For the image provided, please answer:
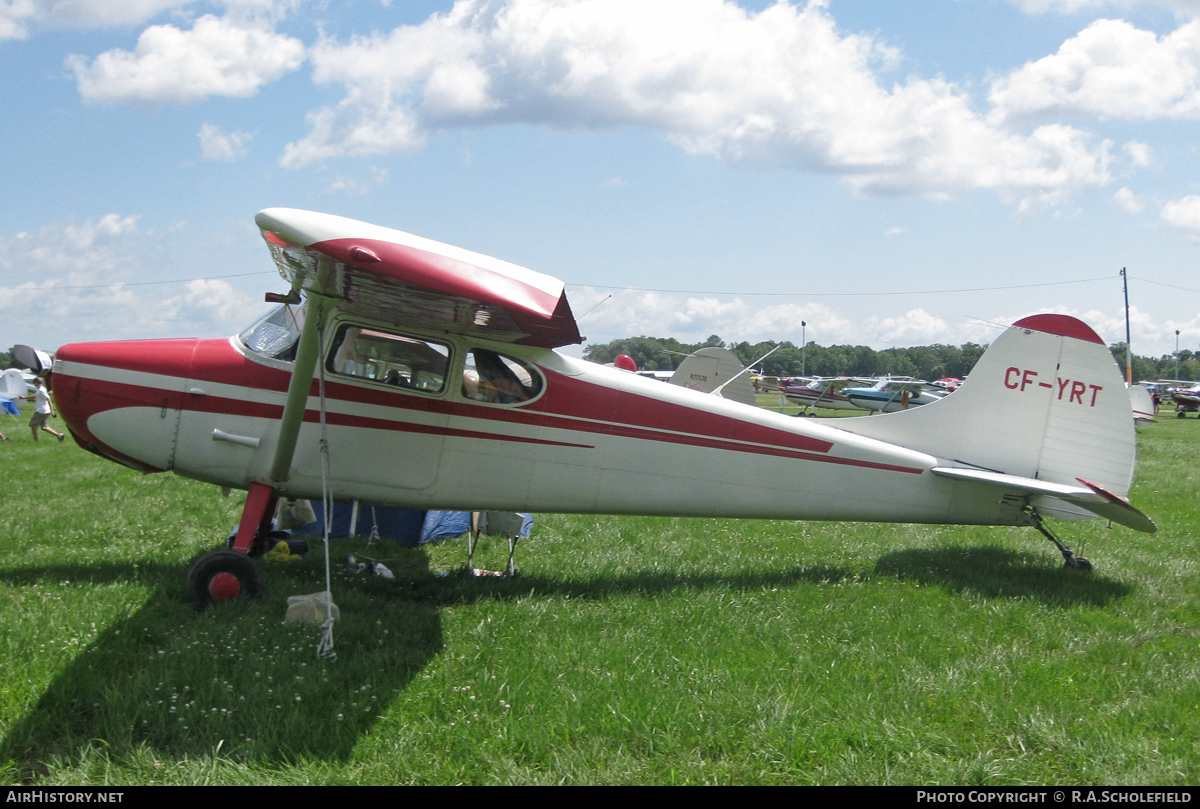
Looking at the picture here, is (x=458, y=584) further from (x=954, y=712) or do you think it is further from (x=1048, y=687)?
(x=1048, y=687)

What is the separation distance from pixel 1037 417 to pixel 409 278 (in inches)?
216

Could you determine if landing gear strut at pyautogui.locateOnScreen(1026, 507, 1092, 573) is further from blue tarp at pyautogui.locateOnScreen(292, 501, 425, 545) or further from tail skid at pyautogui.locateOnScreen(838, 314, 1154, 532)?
blue tarp at pyautogui.locateOnScreen(292, 501, 425, 545)

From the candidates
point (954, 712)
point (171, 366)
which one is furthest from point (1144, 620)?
point (171, 366)

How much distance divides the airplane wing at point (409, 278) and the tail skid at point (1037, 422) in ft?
10.8

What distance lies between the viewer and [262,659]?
4.00m

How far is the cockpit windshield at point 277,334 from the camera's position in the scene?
18.2 ft

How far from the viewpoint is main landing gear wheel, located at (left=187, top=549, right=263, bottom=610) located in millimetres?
5004

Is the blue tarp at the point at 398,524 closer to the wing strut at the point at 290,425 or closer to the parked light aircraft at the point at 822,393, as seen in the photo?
the wing strut at the point at 290,425

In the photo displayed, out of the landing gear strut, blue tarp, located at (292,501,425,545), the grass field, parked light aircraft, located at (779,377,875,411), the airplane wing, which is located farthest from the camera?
parked light aircraft, located at (779,377,875,411)

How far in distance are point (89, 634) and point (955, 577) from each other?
6.13 metres

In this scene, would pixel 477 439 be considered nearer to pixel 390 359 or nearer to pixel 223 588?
pixel 390 359

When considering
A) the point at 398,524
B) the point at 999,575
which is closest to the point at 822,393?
the point at 999,575

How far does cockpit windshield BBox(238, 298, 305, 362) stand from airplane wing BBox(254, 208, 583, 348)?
15.2 inches

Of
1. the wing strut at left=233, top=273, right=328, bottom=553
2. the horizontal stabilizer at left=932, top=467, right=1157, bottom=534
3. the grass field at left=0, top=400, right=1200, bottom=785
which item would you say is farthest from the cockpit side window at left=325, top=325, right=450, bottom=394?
the horizontal stabilizer at left=932, top=467, right=1157, bottom=534
